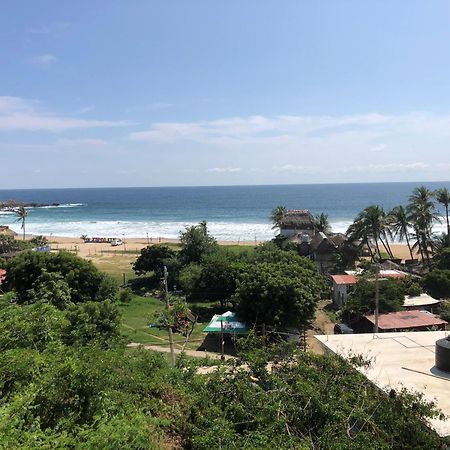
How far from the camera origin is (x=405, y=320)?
74.5 feet

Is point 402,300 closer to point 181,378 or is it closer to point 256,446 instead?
point 181,378

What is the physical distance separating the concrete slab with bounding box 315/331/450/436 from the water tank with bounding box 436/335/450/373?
162mm

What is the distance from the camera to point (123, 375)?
996cm

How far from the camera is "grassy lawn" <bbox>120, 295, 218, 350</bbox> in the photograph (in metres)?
24.8

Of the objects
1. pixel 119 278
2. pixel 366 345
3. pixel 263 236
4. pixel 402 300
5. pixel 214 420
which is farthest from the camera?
pixel 263 236

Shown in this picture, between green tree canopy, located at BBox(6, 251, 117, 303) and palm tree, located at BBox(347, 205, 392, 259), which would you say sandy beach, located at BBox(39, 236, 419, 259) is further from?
green tree canopy, located at BBox(6, 251, 117, 303)

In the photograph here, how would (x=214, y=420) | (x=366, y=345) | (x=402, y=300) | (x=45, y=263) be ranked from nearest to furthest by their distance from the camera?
(x=214, y=420) < (x=366, y=345) < (x=402, y=300) < (x=45, y=263)

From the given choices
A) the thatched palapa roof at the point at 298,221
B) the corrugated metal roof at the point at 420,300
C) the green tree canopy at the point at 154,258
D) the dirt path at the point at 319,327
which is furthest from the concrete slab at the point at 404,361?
the thatched palapa roof at the point at 298,221

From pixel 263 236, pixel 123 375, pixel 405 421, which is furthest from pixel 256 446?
pixel 263 236

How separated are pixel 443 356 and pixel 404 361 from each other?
1.31 m

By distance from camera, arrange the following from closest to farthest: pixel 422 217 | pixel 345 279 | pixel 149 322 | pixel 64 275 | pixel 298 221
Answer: pixel 149 322 → pixel 64 275 → pixel 345 279 → pixel 422 217 → pixel 298 221

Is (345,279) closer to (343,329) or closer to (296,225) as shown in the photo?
(343,329)

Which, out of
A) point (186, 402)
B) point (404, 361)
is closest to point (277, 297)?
point (404, 361)

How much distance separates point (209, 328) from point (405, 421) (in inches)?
662
